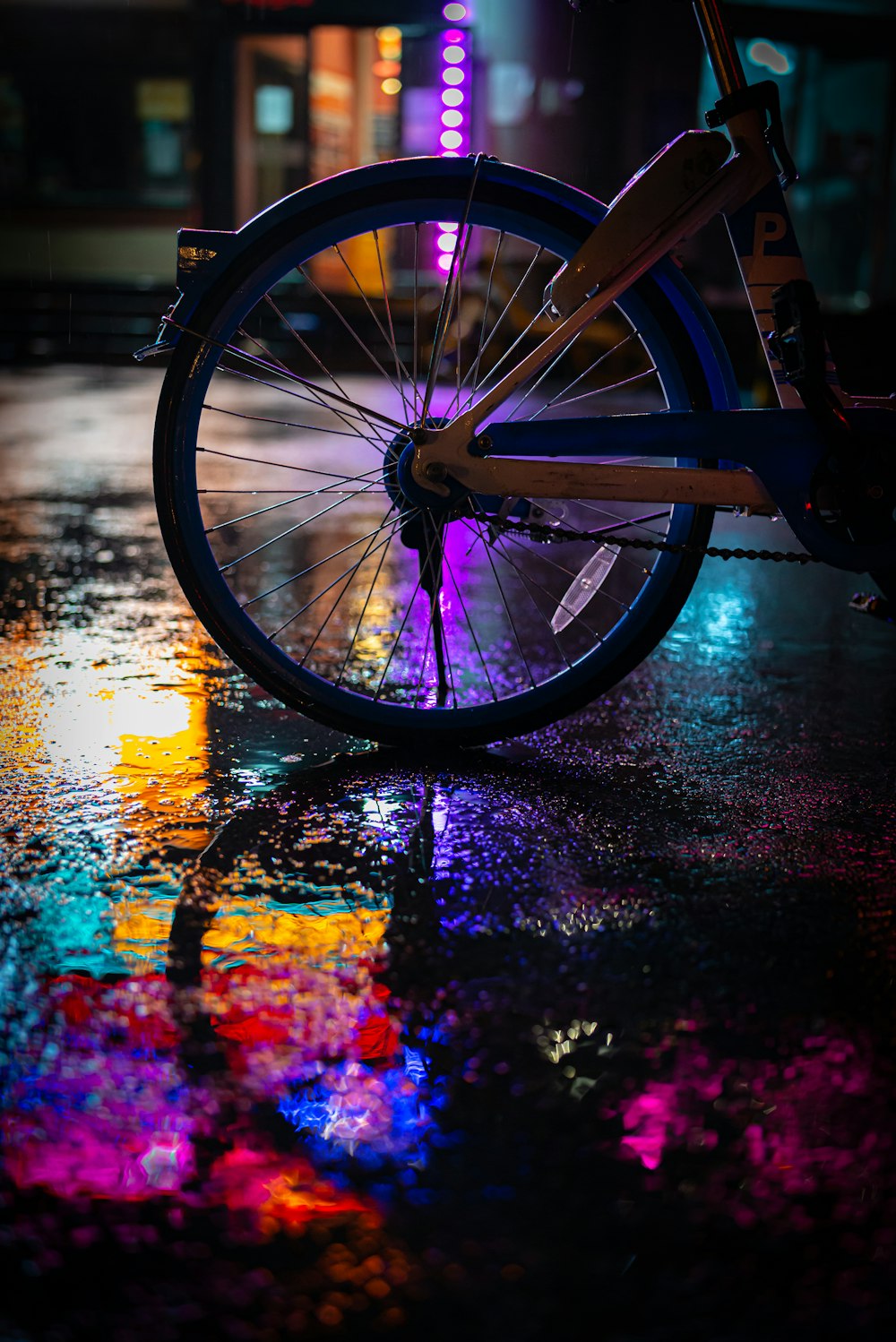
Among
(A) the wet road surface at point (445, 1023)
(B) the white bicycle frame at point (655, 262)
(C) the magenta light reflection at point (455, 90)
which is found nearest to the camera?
(A) the wet road surface at point (445, 1023)

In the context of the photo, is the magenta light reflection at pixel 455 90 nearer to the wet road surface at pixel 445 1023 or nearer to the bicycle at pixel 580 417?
the bicycle at pixel 580 417

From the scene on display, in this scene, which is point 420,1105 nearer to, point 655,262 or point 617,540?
point 617,540

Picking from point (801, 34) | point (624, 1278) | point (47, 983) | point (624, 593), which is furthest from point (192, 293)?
point (801, 34)

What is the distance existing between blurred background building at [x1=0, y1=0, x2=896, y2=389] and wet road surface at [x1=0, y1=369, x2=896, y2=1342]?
830cm

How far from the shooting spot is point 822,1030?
1542 millimetres

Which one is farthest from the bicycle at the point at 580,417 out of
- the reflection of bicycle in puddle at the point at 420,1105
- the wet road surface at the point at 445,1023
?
the reflection of bicycle in puddle at the point at 420,1105

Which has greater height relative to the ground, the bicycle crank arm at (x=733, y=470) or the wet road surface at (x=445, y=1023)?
the bicycle crank arm at (x=733, y=470)

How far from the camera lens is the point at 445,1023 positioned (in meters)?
1.53

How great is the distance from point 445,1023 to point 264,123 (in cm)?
1975

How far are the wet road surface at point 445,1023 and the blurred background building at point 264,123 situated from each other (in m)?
8.30

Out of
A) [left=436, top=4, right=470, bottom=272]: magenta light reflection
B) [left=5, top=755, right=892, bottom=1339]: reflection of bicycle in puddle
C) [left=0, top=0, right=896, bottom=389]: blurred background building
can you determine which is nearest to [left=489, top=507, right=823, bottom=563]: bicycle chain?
[left=5, top=755, right=892, bottom=1339]: reflection of bicycle in puddle

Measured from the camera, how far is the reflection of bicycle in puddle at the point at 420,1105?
117cm

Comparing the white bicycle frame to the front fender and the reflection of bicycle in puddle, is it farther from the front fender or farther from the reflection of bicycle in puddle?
the reflection of bicycle in puddle

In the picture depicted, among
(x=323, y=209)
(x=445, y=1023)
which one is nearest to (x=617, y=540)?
(x=323, y=209)
